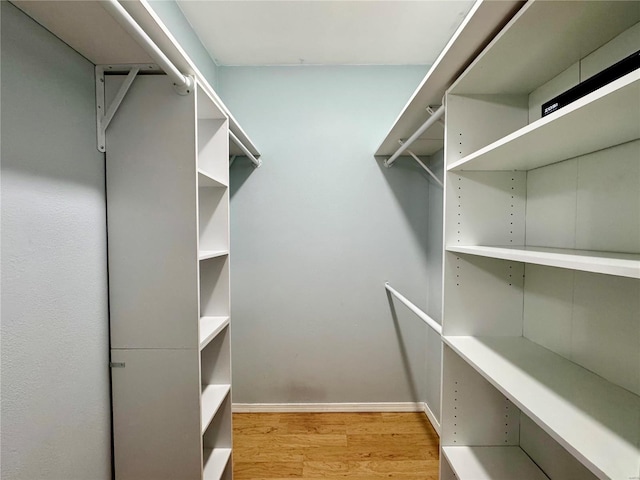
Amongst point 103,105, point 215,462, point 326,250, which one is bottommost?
point 215,462

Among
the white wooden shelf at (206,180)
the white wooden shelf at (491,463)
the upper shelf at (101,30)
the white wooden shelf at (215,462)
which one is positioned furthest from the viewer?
the white wooden shelf at (215,462)

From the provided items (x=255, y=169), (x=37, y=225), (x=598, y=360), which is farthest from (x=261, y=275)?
(x=598, y=360)

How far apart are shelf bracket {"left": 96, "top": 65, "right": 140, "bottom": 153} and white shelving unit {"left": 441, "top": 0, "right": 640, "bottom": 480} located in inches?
47.6

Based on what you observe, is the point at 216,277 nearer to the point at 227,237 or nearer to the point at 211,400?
the point at 227,237

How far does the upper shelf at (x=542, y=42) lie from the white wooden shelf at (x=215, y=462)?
1930 mm

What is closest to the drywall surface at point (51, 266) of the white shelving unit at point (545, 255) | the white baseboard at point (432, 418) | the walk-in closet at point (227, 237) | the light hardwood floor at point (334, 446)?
the walk-in closet at point (227, 237)

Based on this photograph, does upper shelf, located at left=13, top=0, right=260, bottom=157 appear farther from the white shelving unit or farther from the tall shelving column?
the white shelving unit

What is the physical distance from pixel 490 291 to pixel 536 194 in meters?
0.40

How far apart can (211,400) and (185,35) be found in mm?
1974

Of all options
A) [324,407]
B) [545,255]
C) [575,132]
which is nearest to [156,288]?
[545,255]

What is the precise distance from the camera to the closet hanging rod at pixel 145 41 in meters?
0.67

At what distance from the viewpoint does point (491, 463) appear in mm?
1070

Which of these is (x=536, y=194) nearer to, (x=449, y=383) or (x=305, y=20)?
(x=449, y=383)

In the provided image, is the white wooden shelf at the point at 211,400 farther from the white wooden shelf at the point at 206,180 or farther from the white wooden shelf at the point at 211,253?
the white wooden shelf at the point at 206,180
